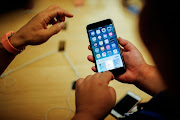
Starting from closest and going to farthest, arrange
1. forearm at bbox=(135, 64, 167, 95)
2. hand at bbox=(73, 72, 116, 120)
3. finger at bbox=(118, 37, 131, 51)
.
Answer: hand at bbox=(73, 72, 116, 120)
forearm at bbox=(135, 64, 167, 95)
finger at bbox=(118, 37, 131, 51)

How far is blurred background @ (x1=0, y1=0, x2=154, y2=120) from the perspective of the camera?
0.62m

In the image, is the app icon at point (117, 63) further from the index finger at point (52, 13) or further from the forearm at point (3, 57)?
the forearm at point (3, 57)

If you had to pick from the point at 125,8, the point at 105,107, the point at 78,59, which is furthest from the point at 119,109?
the point at 125,8

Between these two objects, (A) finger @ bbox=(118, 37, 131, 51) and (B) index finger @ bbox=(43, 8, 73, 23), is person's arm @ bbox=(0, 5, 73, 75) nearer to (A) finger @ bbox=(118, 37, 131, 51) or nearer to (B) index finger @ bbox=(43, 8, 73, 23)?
(B) index finger @ bbox=(43, 8, 73, 23)

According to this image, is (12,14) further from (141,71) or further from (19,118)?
(141,71)

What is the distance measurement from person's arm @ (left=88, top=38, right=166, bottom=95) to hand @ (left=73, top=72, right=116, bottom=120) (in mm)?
166

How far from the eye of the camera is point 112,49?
629 millimetres

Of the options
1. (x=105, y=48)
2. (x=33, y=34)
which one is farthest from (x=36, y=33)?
(x=105, y=48)

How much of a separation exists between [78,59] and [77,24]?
25 cm

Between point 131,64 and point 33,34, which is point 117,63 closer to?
point 131,64

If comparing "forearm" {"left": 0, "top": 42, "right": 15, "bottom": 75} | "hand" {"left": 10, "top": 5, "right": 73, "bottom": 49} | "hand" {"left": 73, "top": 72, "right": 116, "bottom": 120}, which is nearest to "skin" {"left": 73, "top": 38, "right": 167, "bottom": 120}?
"hand" {"left": 73, "top": 72, "right": 116, "bottom": 120}

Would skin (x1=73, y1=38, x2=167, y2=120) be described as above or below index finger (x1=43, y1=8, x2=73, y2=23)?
below

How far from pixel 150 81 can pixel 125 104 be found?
0.45 ft

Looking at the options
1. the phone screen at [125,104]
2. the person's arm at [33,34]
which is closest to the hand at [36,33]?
the person's arm at [33,34]
